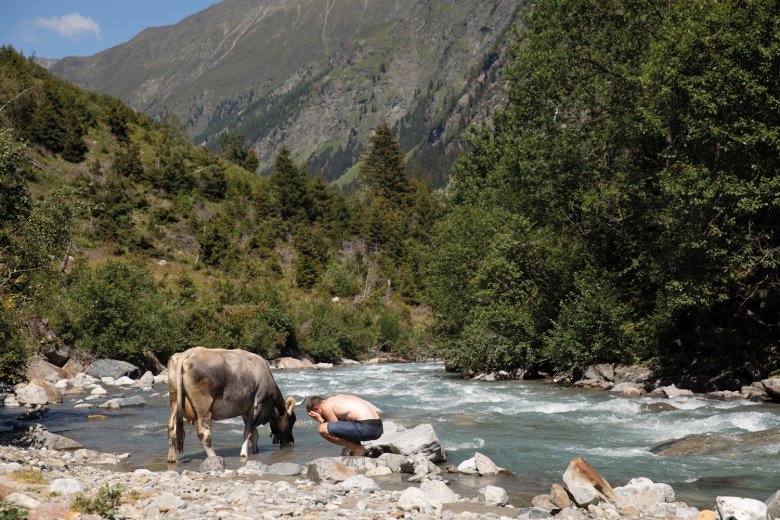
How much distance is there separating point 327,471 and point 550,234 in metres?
21.5

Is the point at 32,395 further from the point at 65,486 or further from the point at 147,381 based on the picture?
the point at 65,486

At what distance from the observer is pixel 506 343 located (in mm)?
30797

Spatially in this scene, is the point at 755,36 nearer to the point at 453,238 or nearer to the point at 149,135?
the point at 453,238

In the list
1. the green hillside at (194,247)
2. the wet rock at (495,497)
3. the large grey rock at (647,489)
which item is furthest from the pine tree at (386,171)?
the wet rock at (495,497)

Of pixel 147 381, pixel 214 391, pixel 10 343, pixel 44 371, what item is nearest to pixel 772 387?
pixel 214 391

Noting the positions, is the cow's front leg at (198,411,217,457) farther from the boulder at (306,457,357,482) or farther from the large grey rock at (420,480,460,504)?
the large grey rock at (420,480,460,504)

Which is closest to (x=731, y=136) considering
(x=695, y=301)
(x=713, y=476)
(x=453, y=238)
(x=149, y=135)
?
(x=695, y=301)

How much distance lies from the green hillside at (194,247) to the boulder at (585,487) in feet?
61.5

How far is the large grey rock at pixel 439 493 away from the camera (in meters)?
8.98

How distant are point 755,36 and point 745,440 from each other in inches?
479

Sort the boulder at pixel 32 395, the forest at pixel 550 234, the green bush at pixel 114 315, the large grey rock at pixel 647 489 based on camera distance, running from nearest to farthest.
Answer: the large grey rock at pixel 647 489, the forest at pixel 550 234, the boulder at pixel 32 395, the green bush at pixel 114 315

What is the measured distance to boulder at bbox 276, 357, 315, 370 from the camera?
144 ft

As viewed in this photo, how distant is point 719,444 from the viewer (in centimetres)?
1302

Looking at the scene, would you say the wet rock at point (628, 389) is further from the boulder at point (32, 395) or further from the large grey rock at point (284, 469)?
the boulder at point (32, 395)
